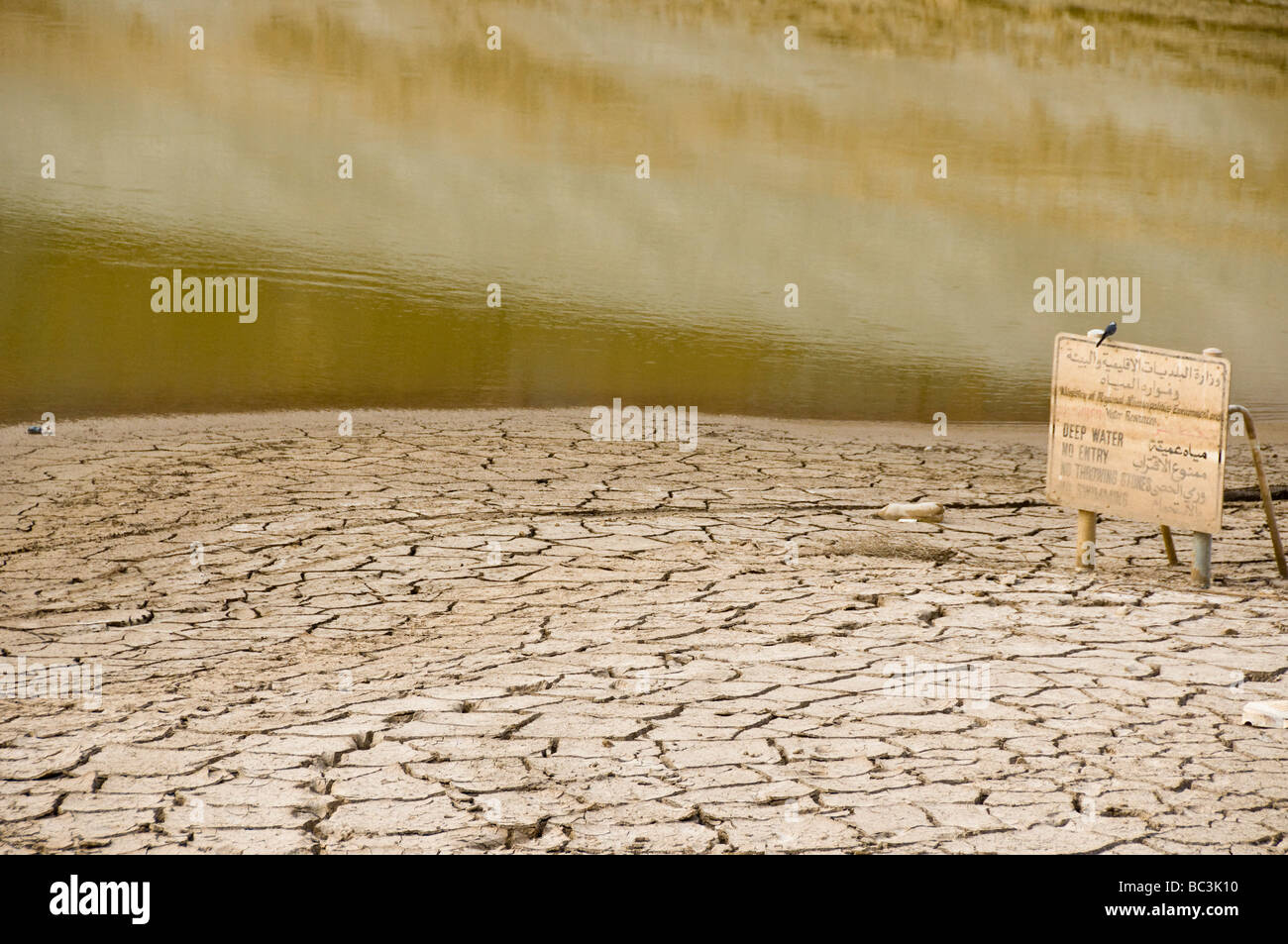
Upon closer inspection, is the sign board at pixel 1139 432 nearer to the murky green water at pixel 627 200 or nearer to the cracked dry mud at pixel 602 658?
the cracked dry mud at pixel 602 658

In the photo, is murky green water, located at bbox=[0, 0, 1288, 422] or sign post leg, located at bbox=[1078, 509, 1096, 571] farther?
murky green water, located at bbox=[0, 0, 1288, 422]

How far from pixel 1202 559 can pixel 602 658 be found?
2.27 meters

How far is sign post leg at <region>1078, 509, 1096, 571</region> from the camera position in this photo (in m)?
5.00

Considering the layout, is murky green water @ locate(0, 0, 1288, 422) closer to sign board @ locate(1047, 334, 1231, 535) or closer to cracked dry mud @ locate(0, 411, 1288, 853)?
cracked dry mud @ locate(0, 411, 1288, 853)

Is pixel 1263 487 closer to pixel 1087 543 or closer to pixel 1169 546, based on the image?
pixel 1169 546

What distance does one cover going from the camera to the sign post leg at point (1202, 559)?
4742 mm

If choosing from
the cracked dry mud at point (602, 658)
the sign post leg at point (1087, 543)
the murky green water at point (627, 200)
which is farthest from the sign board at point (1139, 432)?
A: the murky green water at point (627, 200)

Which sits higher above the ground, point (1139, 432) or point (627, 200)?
point (627, 200)

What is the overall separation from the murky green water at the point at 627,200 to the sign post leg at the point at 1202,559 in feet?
12.2

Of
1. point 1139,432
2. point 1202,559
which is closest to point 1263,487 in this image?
point 1202,559

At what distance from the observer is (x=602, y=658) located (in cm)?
394

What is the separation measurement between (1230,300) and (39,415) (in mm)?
8809

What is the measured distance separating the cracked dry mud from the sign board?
12.2 inches

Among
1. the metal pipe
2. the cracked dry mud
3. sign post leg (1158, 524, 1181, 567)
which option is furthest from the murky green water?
the metal pipe
